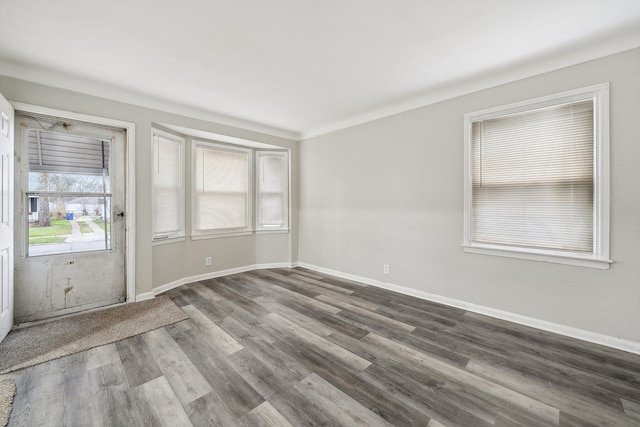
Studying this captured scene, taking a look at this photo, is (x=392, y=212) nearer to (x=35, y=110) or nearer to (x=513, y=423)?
(x=513, y=423)

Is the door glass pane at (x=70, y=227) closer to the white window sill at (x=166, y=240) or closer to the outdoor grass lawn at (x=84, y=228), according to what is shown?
the outdoor grass lawn at (x=84, y=228)

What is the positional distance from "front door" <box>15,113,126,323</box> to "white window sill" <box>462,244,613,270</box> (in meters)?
4.38

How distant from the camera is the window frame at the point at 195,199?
4199 millimetres

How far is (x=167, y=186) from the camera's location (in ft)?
12.6

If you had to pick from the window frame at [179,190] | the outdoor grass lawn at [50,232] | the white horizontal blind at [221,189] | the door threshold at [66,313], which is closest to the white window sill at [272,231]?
the white horizontal blind at [221,189]

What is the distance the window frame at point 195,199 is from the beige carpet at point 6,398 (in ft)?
8.28

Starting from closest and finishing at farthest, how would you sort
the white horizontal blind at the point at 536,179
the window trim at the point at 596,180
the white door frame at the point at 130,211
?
1. the window trim at the point at 596,180
2. the white horizontal blind at the point at 536,179
3. the white door frame at the point at 130,211

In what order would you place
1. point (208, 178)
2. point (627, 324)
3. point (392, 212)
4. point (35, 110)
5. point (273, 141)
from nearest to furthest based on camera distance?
point (627, 324) < point (35, 110) < point (392, 212) < point (208, 178) < point (273, 141)

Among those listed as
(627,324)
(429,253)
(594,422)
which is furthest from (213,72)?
(627,324)

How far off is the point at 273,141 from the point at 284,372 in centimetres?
386

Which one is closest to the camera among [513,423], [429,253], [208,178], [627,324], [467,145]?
[513,423]

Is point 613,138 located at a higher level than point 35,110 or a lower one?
lower

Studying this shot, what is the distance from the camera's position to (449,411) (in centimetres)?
159

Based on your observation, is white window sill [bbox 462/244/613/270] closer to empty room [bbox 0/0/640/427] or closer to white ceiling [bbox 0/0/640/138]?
empty room [bbox 0/0/640/427]
